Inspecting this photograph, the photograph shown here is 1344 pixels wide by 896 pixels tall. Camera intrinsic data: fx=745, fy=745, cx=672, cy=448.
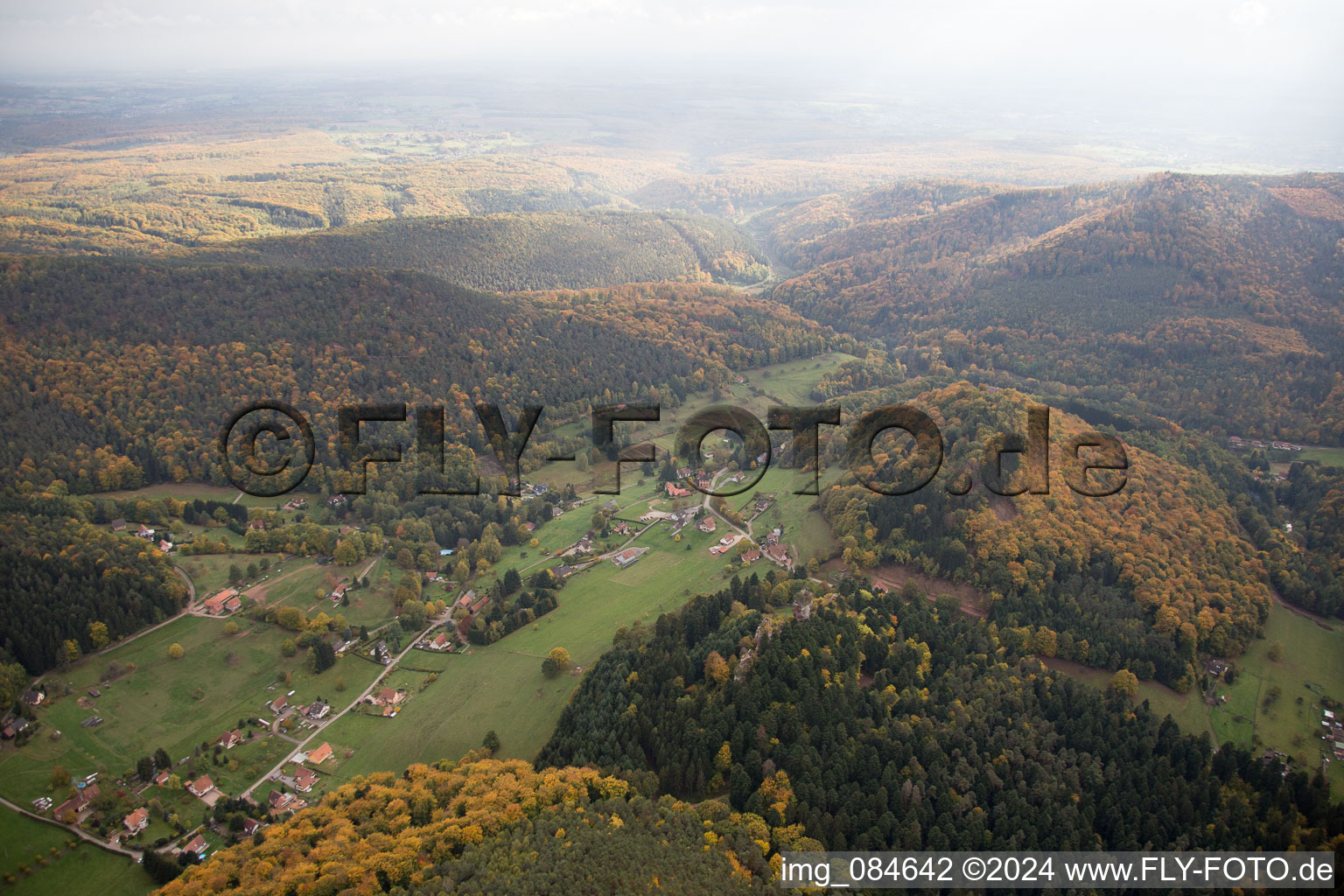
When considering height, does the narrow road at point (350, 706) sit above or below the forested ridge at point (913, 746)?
below

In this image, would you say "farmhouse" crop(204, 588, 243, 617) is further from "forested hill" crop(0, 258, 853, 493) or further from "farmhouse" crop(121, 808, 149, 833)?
"forested hill" crop(0, 258, 853, 493)

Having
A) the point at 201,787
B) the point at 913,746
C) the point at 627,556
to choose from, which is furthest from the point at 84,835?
the point at 913,746

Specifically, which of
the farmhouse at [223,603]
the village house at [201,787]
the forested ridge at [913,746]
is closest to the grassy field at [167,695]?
the farmhouse at [223,603]

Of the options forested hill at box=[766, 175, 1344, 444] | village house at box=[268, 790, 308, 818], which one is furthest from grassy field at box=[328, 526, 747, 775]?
forested hill at box=[766, 175, 1344, 444]

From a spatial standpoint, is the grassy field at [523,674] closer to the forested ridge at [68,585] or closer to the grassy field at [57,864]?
the grassy field at [57,864]

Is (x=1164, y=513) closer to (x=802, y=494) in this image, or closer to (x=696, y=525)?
(x=802, y=494)
